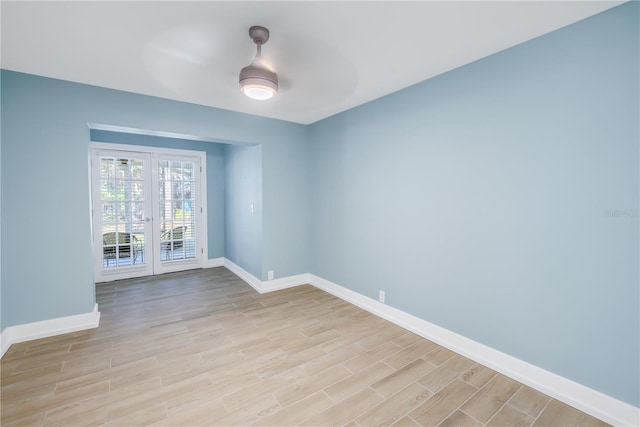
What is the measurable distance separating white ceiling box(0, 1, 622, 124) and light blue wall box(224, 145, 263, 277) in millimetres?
1636

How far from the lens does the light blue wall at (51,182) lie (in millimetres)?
2617

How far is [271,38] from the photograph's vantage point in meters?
2.04

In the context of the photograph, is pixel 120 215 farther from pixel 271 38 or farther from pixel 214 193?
pixel 271 38

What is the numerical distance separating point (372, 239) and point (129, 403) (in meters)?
2.68

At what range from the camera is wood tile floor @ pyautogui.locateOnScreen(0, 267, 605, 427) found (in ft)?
5.89

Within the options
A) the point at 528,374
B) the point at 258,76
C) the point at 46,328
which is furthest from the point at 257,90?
the point at 46,328

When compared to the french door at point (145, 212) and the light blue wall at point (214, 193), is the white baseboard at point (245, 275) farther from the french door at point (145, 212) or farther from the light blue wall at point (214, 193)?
the french door at point (145, 212)

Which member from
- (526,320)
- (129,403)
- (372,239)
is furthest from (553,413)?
(129,403)

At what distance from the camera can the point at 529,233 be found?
210 cm

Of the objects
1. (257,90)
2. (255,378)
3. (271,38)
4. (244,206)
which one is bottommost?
(255,378)

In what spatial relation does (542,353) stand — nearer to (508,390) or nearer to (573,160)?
(508,390)

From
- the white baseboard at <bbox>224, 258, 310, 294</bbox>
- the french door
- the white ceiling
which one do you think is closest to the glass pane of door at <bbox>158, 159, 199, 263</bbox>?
the french door

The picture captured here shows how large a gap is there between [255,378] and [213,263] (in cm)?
386

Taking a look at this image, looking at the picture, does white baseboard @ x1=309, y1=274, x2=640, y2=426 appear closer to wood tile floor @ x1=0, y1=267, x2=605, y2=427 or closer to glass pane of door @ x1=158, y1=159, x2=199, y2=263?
wood tile floor @ x1=0, y1=267, x2=605, y2=427
